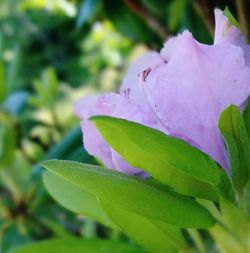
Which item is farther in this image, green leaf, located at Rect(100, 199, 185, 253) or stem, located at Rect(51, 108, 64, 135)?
stem, located at Rect(51, 108, 64, 135)

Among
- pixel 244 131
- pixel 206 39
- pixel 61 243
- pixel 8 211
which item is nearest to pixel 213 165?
pixel 244 131

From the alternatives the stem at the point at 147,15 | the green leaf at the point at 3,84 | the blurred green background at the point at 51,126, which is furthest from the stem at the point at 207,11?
the green leaf at the point at 3,84

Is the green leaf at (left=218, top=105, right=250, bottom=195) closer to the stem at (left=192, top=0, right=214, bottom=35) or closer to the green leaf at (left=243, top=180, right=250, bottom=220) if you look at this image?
the green leaf at (left=243, top=180, right=250, bottom=220)

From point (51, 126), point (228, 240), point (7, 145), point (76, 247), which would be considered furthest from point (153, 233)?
point (51, 126)

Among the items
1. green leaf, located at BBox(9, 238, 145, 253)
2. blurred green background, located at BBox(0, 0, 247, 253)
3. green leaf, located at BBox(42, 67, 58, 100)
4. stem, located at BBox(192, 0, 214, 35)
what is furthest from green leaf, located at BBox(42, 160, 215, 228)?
green leaf, located at BBox(42, 67, 58, 100)

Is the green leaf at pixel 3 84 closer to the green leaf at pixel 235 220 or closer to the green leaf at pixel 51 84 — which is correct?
the green leaf at pixel 51 84
